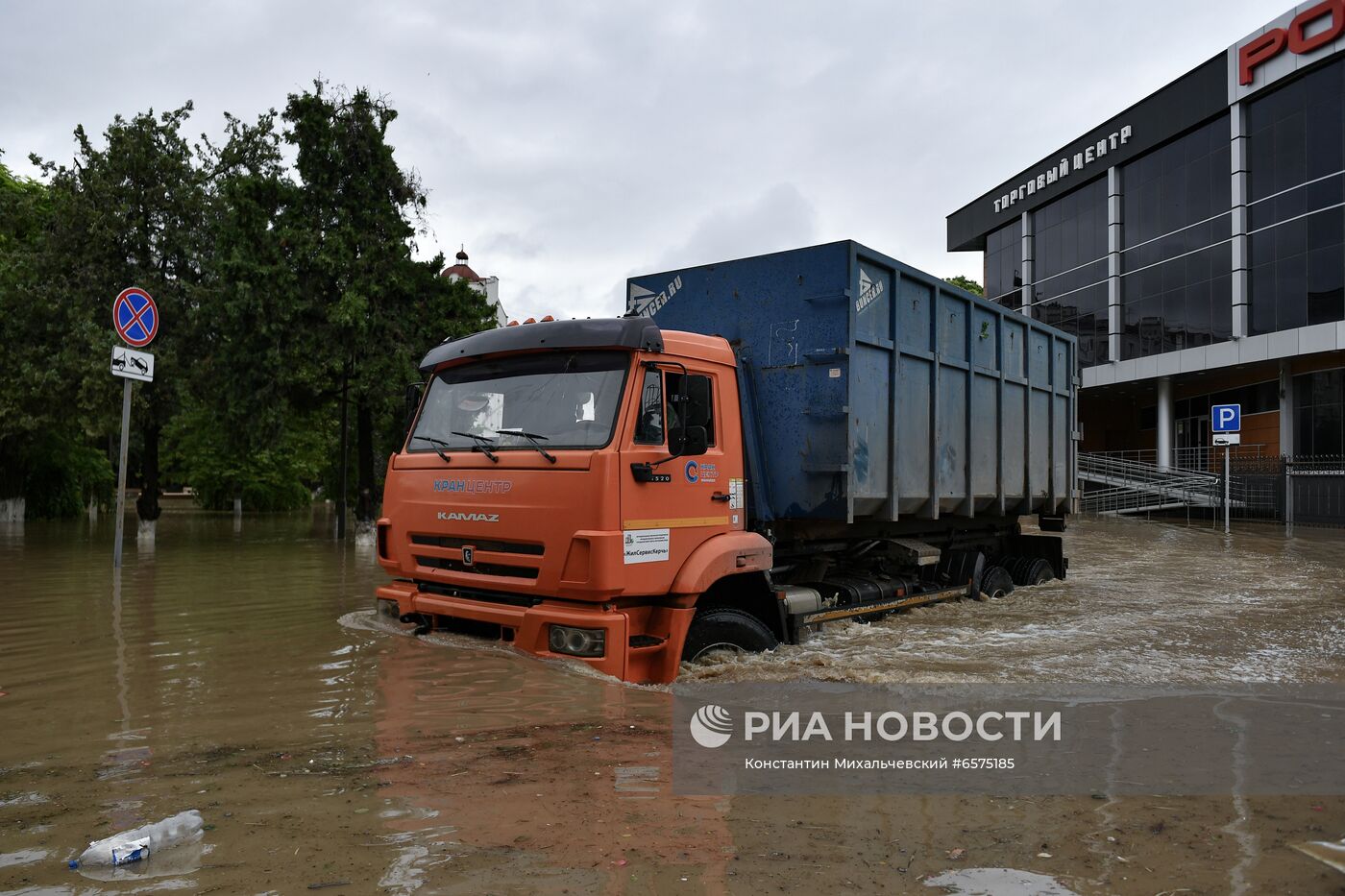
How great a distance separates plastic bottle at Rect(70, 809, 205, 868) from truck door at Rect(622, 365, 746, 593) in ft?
9.70

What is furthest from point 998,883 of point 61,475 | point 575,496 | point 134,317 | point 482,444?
point 61,475

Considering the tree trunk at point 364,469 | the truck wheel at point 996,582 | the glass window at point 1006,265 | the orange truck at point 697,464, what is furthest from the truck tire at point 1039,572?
the glass window at point 1006,265

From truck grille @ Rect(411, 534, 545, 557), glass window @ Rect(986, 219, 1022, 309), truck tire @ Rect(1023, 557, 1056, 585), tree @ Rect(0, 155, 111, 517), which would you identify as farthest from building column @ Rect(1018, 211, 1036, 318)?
truck grille @ Rect(411, 534, 545, 557)

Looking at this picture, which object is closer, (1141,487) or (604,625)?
(604,625)

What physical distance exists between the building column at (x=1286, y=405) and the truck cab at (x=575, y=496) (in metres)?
29.6

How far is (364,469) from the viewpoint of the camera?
19.5m

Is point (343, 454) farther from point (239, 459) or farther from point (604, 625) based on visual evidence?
point (604, 625)

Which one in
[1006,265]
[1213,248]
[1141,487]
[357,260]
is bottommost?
[1141,487]

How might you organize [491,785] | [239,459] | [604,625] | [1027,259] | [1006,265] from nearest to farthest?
[491,785], [604,625], [239,459], [1027,259], [1006,265]

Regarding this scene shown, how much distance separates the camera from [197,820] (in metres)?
3.40

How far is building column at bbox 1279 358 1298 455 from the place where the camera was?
2978cm

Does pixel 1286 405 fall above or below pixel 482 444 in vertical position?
above

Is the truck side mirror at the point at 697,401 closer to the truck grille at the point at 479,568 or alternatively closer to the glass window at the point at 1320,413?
the truck grille at the point at 479,568

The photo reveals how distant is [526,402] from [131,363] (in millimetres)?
6129
